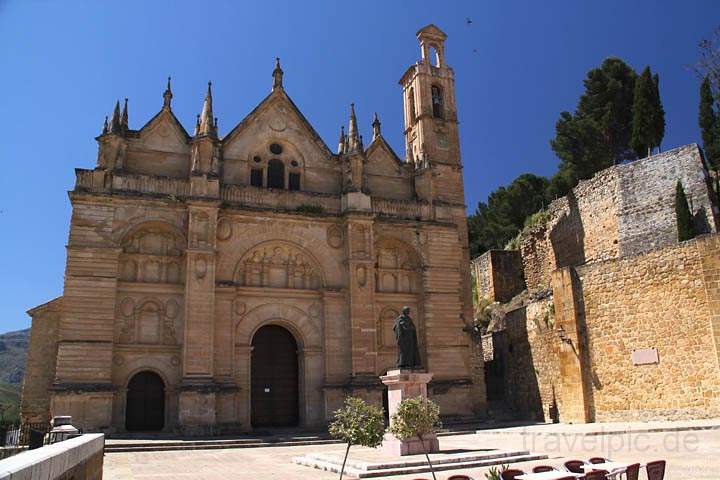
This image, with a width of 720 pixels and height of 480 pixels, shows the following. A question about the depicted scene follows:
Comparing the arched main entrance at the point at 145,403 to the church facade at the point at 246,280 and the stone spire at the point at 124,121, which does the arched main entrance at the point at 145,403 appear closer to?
the church facade at the point at 246,280

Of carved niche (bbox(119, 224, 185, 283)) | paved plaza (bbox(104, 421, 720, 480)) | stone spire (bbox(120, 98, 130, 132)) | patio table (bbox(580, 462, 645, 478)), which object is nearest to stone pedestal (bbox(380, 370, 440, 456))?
paved plaza (bbox(104, 421, 720, 480))

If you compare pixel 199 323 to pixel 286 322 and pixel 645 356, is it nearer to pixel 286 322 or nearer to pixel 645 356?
pixel 286 322

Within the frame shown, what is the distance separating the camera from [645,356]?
67.8 ft

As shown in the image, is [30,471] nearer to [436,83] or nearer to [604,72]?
[436,83]

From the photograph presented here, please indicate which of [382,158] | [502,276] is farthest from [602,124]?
[382,158]

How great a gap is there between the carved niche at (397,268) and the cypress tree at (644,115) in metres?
17.9

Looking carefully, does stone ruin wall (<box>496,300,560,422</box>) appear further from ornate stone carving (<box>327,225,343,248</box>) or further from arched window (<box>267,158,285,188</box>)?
arched window (<box>267,158,285,188</box>)

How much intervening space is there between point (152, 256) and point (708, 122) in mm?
31790

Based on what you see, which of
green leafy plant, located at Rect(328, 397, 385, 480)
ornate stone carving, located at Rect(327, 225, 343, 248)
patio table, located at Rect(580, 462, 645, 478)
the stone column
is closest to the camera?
patio table, located at Rect(580, 462, 645, 478)

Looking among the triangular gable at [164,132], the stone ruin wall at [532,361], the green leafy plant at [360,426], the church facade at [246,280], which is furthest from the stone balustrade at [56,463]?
the stone ruin wall at [532,361]

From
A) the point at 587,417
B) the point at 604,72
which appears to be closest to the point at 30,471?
the point at 587,417

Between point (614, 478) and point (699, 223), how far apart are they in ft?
75.0

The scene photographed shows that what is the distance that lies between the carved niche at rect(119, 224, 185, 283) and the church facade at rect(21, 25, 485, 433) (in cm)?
5

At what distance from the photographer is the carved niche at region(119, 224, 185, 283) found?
24016 millimetres
